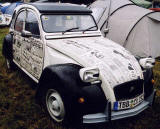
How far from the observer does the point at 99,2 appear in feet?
28.3

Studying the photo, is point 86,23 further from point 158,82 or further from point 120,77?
point 158,82

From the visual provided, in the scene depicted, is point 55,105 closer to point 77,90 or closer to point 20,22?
point 77,90

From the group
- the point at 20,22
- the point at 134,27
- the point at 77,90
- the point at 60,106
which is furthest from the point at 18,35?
the point at 134,27

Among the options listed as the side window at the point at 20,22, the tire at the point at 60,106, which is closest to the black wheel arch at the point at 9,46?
the side window at the point at 20,22

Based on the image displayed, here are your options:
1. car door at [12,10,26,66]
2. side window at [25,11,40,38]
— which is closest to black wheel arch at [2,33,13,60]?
car door at [12,10,26,66]

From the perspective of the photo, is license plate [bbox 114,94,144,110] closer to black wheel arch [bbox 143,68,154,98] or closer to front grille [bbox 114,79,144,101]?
front grille [bbox 114,79,144,101]

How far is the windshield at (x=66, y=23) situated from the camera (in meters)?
4.31

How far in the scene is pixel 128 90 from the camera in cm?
329

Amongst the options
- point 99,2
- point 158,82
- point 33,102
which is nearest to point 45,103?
point 33,102

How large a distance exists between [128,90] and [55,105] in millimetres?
1169

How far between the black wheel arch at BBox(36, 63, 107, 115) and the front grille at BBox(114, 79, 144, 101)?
25cm

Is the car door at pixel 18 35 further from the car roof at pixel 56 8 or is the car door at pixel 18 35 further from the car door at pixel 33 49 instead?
the car roof at pixel 56 8

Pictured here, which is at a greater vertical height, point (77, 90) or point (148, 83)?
point (77, 90)

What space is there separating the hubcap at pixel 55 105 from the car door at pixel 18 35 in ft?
6.41
